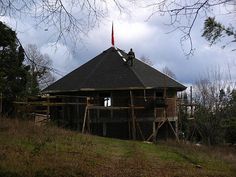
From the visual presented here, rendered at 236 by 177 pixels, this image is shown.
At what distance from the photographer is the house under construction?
39250 mm

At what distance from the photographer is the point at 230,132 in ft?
161

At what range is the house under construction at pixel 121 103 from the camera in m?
39.2

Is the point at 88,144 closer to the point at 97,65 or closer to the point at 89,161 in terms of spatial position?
the point at 89,161

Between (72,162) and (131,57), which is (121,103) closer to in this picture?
(131,57)

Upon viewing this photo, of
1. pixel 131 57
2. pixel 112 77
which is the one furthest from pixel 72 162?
pixel 131 57

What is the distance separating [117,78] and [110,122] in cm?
413

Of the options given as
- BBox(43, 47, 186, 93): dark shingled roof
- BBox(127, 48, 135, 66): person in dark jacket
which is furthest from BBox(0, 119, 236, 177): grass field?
BBox(127, 48, 135, 66): person in dark jacket

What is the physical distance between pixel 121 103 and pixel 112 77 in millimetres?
3028

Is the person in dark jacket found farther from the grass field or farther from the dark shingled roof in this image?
the grass field

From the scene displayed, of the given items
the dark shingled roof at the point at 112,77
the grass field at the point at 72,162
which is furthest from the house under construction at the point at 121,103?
the grass field at the point at 72,162

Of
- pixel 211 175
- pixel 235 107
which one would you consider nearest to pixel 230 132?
pixel 235 107

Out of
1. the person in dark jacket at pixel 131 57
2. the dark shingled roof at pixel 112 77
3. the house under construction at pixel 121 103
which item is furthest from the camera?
the person in dark jacket at pixel 131 57

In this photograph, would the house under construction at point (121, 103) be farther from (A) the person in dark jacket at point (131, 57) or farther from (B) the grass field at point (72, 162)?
(B) the grass field at point (72, 162)

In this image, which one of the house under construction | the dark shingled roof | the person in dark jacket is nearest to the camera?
the house under construction
